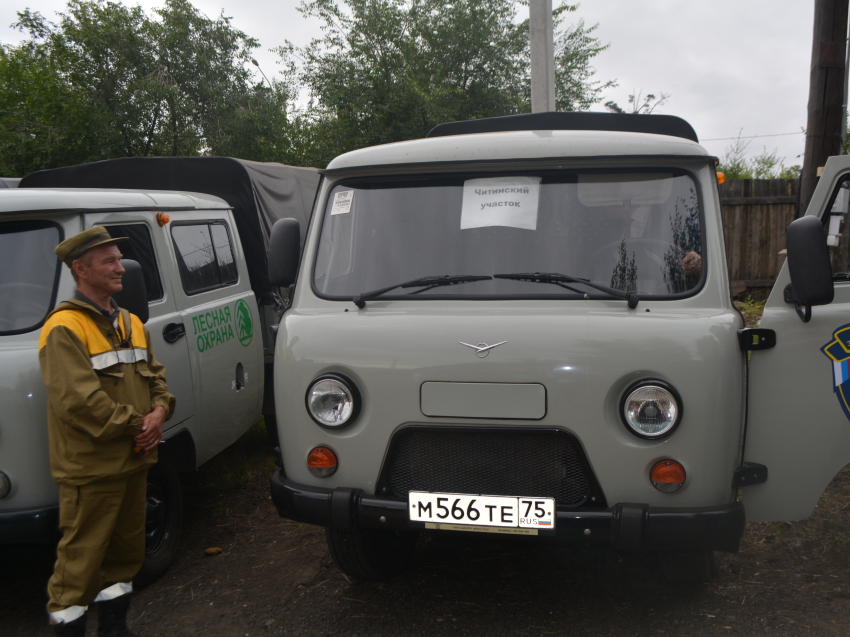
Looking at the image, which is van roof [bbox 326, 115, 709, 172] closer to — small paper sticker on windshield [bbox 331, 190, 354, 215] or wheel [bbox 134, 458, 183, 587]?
small paper sticker on windshield [bbox 331, 190, 354, 215]

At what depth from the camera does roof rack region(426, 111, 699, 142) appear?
14.3 ft

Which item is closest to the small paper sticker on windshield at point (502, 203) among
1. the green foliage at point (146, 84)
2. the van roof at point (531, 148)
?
the van roof at point (531, 148)

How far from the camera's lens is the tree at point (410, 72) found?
1839 centimetres

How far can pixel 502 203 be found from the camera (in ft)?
11.1

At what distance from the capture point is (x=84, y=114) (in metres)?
15.0

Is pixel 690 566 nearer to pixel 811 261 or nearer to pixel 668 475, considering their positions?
pixel 668 475

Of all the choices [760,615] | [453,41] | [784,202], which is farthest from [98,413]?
[453,41]

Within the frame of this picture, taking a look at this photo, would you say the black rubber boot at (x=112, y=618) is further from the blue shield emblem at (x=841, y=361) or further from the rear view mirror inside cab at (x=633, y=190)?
the blue shield emblem at (x=841, y=361)

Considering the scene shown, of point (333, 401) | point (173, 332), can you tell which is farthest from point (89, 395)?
point (173, 332)

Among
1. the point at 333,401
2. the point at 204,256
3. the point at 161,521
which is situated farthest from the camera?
the point at 204,256

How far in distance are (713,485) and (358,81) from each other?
58.1 ft

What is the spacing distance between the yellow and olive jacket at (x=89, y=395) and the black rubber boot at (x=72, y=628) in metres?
0.58

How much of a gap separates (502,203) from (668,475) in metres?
1.41

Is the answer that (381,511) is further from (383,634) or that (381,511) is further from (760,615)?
(760,615)
